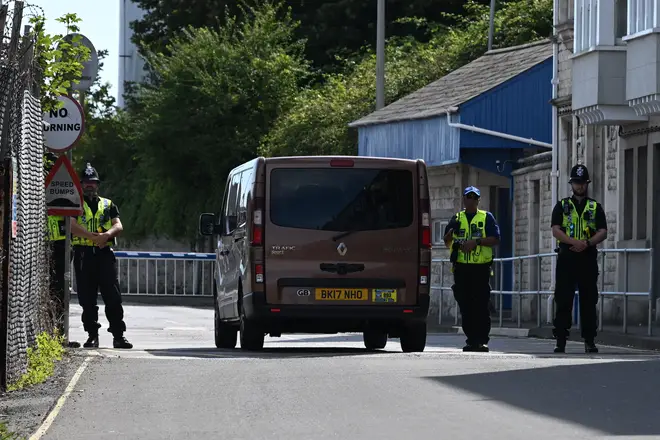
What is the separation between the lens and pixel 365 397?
523 inches

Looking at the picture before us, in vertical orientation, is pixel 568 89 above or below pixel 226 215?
above

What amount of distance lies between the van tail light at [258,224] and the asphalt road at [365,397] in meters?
1.12

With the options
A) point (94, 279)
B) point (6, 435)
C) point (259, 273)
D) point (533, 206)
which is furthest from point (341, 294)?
point (533, 206)

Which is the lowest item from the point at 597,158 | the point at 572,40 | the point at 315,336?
the point at 315,336

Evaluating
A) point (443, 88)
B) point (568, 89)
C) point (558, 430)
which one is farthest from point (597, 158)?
point (558, 430)

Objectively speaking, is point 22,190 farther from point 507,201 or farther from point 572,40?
point 507,201

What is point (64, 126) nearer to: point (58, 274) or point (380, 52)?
point (58, 274)

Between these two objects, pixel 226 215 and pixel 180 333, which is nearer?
pixel 226 215

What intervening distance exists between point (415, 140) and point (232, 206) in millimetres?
22205

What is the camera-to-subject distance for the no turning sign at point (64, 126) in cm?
2003

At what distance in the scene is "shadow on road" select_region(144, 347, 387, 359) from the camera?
63.9 ft

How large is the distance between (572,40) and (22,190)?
20945mm

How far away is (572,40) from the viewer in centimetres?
3497

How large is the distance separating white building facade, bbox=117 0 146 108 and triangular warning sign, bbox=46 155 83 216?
76.1m
